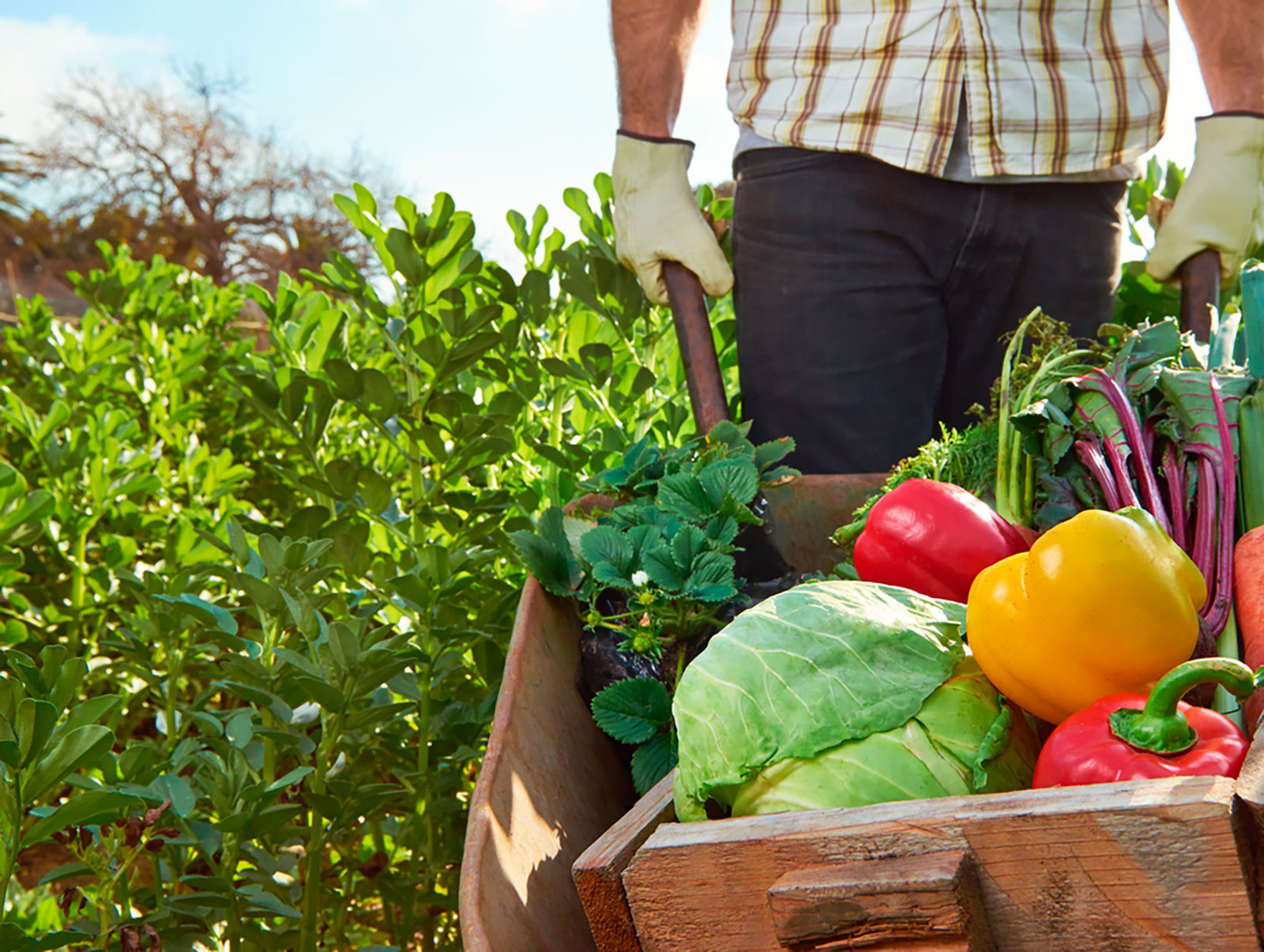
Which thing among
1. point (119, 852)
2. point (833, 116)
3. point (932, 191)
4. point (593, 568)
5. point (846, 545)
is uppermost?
point (833, 116)

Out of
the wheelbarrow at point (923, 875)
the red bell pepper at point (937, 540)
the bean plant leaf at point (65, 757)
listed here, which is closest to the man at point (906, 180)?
the red bell pepper at point (937, 540)

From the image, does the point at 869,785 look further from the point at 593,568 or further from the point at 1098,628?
the point at 593,568

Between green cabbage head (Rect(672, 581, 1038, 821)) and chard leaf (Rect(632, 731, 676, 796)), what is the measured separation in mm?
283

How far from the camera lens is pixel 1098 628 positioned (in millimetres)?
777

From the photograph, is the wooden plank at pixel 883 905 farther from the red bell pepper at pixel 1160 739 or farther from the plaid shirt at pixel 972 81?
the plaid shirt at pixel 972 81

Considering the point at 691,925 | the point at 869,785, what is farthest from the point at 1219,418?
the point at 691,925

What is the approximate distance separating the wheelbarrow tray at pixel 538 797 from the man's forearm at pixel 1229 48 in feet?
5.73

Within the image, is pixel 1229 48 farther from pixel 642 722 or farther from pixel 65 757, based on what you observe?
pixel 65 757

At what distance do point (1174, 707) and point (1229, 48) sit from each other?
185 centimetres

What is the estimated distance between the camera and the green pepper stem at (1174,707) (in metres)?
0.69

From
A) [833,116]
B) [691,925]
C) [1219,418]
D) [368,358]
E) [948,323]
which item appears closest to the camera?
[691,925]

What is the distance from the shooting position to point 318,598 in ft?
4.64

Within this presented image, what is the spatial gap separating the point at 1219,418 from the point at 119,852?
58.5 inches

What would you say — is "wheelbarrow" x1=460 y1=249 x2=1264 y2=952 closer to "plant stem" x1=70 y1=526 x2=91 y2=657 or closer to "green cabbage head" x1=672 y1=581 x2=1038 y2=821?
"green cabbage head" x1=672 y1=581 x2=1038 y2=821
